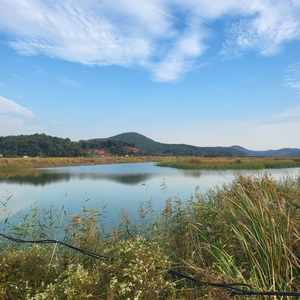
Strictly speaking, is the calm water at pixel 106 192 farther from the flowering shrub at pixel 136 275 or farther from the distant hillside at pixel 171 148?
the distant hillside at pixel 171 148

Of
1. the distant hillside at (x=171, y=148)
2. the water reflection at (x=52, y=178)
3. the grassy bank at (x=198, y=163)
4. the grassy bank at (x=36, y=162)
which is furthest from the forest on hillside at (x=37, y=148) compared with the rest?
the water reflection at (x=52, y=178)

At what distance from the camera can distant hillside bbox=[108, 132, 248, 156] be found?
9922 cm

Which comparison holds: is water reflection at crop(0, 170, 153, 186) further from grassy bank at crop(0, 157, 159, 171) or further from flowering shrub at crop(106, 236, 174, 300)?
flowering shrub at crop(106, 236, 174, 300)

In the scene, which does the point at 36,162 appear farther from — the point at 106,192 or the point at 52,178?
the point at 106,192

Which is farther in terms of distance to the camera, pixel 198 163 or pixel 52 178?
pixel 198 163

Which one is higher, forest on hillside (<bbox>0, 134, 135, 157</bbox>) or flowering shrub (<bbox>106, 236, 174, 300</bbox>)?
forest on hillside (<bbox>0, 134, 135, 157</bbox>)

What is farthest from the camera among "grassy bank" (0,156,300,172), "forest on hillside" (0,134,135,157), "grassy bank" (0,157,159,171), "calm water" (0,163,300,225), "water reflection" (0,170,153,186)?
"forest on hillside" (0,134,135,157)

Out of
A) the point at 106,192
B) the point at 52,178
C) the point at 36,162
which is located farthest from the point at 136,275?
the point at 36,162

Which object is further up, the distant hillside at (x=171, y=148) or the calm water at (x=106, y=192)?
the distant hillside at (x=171, y=148)

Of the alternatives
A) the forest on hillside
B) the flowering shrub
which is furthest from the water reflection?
the forest on hillside

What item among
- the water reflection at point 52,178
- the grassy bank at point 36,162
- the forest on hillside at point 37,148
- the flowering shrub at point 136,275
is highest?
the forest on hillside at point 37,148

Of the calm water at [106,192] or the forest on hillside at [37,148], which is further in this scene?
the forest on hillside at [37,148]

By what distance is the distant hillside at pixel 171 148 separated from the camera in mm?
99225

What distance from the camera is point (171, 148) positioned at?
→ 357 ft
